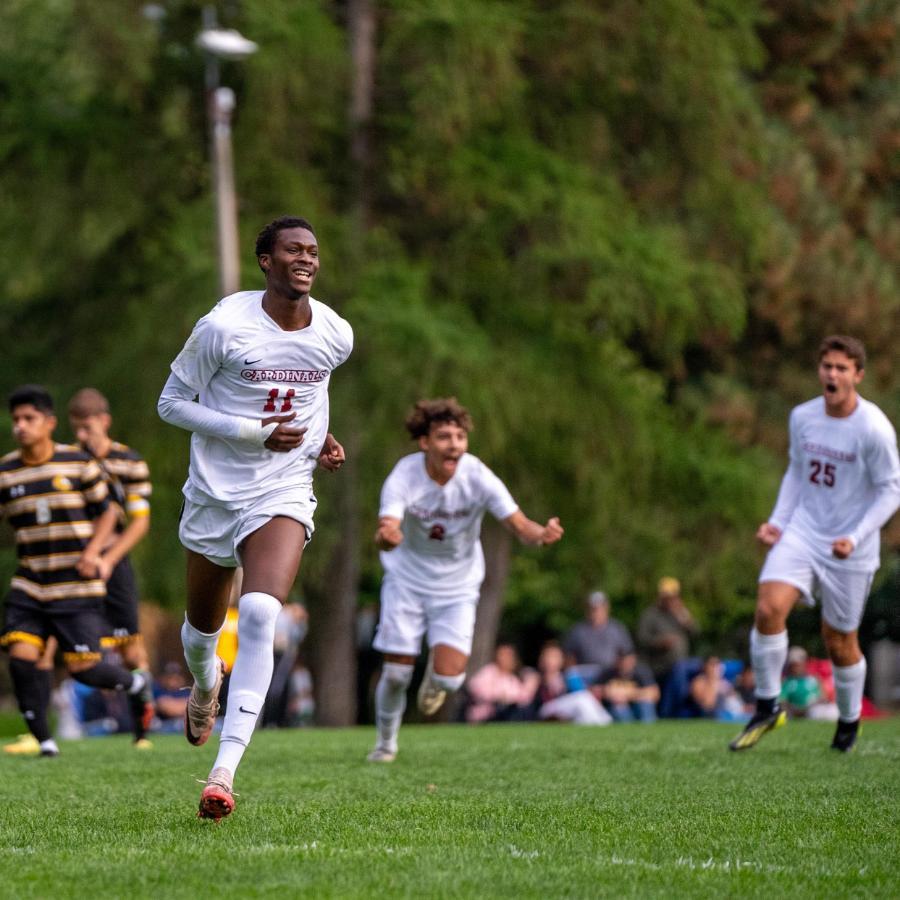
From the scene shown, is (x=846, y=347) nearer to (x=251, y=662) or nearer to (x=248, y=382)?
(x=248, y=382)

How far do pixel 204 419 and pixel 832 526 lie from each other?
496 centimetres

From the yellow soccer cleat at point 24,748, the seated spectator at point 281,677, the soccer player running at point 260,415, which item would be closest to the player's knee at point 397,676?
the yellow soccer cleat at point 24,748

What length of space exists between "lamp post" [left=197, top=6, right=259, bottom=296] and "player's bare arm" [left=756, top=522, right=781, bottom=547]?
444 inches

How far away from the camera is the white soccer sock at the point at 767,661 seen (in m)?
10.9

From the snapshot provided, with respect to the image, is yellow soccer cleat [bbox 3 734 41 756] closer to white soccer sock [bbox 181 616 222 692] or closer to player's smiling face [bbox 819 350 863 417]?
white soccer sock [bbox 181 616 222 692]

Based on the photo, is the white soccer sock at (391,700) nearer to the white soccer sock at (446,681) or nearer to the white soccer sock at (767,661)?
the white soccer sock at (446,681)

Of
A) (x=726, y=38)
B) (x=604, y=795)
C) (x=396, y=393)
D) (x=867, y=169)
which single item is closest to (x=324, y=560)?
(x=396, y=393)

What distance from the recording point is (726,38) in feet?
79.5

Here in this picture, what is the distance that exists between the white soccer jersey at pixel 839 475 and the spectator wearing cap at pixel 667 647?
10.6 metres

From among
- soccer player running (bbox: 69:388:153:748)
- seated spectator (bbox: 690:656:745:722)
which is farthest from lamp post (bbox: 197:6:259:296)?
soccer player running (bbox: 69:388:153:748)

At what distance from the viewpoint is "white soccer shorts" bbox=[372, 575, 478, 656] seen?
11023 millimetres

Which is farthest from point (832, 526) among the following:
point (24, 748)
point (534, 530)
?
point (24, 748)

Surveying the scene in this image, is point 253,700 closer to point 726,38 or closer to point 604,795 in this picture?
point 604,795

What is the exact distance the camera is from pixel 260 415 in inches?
289
